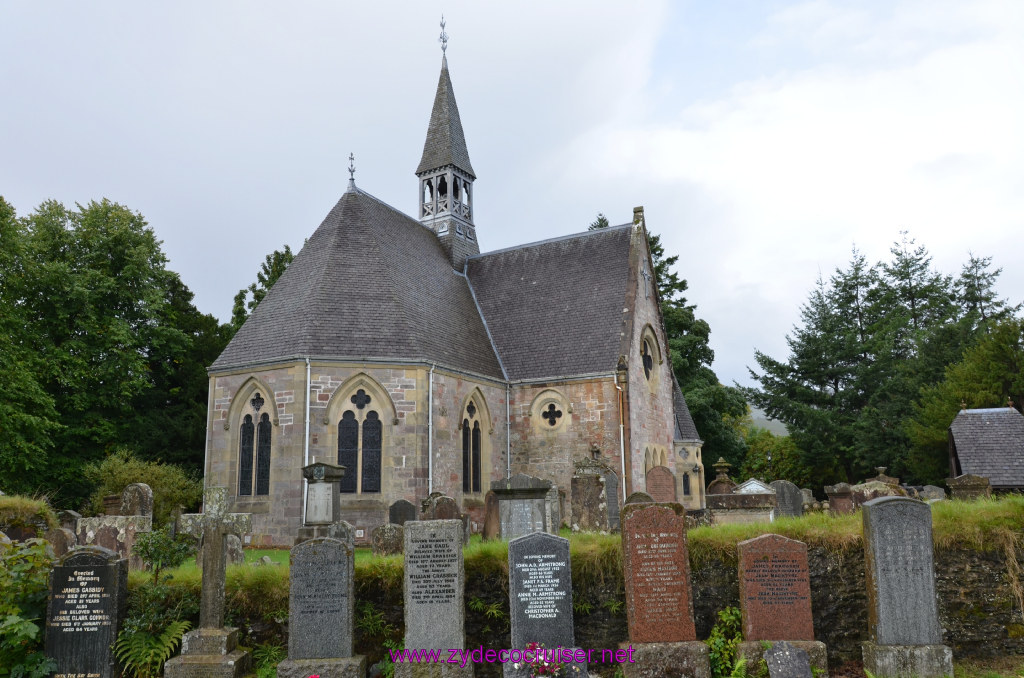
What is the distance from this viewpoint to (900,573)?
8.59m

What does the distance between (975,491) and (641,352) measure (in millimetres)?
10450

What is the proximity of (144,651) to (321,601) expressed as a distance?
2264 millimetres

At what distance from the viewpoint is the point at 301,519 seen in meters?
18.5

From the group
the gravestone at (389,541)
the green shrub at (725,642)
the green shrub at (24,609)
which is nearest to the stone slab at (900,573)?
the green shrub at (725,642)

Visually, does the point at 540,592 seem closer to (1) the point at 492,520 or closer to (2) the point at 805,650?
(2) the point at 805,650

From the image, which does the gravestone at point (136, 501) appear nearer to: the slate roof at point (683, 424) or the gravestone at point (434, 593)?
the gravestone at point (434, 593)

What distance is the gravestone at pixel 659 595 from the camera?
28.2 ft

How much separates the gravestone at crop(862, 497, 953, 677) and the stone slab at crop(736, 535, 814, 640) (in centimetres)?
72

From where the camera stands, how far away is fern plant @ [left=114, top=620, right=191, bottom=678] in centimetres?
920

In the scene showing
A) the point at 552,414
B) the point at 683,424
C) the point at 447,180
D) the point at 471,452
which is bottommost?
the point at 471,452

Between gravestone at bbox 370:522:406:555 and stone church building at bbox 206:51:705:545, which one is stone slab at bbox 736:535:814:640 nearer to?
gravestone at bbox 370:522:406:555

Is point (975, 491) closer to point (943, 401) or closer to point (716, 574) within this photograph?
point (716, 574)


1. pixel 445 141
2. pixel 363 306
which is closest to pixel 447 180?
pixel 445 141

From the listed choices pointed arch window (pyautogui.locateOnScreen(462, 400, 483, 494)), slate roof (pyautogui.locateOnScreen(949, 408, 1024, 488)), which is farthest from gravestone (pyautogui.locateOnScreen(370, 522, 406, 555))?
slate roof (pyautogui.locateOnScreen(949, 408, 1024, 488))
